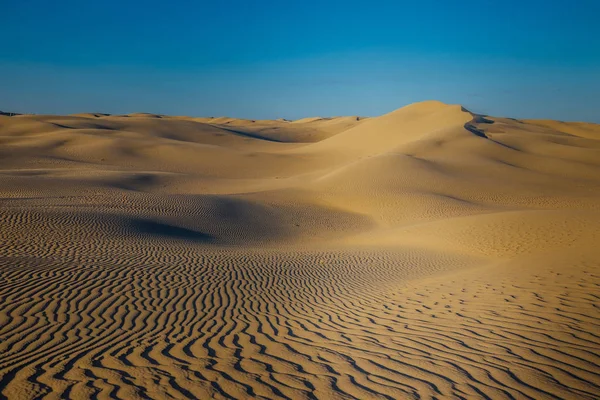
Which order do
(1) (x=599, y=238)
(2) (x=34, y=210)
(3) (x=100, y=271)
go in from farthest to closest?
(2) (x=34, y=210), (1) (x=599, y=238), (3) (x=100, y=271)

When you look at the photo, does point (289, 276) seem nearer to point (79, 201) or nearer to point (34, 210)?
point (34, 210)

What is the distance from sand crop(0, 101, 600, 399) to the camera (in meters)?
4.34

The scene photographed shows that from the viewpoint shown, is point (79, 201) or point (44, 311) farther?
point (79, 201)

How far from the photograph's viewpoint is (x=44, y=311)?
6.51m

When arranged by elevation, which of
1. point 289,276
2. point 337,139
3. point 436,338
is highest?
point 337,139

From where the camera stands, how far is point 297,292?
9055 mm

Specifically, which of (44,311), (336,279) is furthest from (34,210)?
(336,279)

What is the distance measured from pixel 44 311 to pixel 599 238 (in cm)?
1271

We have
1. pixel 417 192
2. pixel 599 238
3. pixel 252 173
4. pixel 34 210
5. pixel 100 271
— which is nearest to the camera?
pixel 100 271

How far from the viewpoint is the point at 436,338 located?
534cm

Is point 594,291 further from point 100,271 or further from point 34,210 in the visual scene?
point 34,210

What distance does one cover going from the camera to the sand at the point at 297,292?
171 inches

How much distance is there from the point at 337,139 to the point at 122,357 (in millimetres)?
52478

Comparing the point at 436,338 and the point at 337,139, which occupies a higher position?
the point at 337,139
